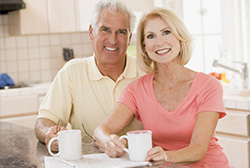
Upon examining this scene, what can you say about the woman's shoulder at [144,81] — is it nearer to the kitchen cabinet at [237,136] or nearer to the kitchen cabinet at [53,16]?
the kitchen cabinet at [237,136]

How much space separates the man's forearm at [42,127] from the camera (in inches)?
73.7

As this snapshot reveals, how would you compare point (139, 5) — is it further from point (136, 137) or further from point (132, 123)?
point (136, 137)

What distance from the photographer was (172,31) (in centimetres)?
196

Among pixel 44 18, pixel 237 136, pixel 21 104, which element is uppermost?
pixel 44 18

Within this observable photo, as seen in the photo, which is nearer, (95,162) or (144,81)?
(95,162)

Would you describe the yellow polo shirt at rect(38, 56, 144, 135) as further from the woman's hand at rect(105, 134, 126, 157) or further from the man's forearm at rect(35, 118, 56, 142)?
the woman's hand at rect(105, 134, 126, 157)

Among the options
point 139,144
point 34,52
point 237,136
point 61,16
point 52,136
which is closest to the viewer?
point 139,144

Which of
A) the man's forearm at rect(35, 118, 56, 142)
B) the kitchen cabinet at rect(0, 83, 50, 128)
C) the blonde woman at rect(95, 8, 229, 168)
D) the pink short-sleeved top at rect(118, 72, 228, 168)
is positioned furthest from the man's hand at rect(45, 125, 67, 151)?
the kitchen cabinet at rect(0, 83, 50, 128)

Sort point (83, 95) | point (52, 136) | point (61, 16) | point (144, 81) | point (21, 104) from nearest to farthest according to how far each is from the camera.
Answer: point (52, 136) → point (144, 81) → point (83, 95) → point (21, 104) → point (61, 16)

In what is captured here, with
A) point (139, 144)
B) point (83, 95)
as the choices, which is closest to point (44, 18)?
point (83, 95)

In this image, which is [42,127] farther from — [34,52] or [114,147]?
[34,52]

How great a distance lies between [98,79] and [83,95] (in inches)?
4.7

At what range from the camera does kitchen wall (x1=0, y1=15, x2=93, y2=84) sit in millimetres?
4473

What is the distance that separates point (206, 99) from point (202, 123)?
12 centimetres
